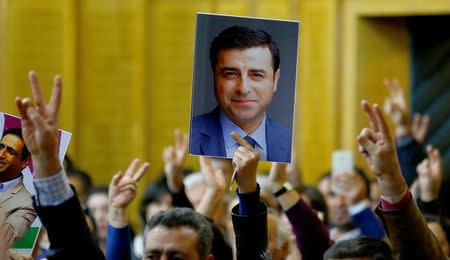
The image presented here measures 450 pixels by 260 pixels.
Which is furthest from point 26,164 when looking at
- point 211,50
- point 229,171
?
point 229,171

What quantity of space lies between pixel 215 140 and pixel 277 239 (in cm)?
115

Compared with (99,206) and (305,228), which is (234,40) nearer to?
(305,228)

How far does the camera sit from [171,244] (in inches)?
139

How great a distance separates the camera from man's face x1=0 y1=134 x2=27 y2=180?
3330mm

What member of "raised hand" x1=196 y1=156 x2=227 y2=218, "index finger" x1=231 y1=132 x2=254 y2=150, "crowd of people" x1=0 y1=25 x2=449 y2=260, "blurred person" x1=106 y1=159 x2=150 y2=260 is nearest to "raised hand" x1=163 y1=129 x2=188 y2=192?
"crowd of people" x1=0 y1=25 x2=449 y2=260

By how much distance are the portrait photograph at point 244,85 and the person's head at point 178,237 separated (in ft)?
0.91

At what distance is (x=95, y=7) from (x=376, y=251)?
19.1 feet

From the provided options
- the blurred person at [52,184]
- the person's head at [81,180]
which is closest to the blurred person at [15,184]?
the blurred person at [52,184]

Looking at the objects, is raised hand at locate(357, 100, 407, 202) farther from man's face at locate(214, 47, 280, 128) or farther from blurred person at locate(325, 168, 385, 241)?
blurred person at locate(325, 168, 385, 241)

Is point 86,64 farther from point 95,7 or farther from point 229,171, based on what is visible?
point 229,171

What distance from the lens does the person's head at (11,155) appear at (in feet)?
10.9

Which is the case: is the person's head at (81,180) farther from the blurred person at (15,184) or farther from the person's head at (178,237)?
the blurred person at (15,184)

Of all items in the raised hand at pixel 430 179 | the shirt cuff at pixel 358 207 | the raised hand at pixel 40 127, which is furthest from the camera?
the shirt cuff at pixel 358 207

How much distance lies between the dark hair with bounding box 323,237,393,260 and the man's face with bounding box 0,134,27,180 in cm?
104
